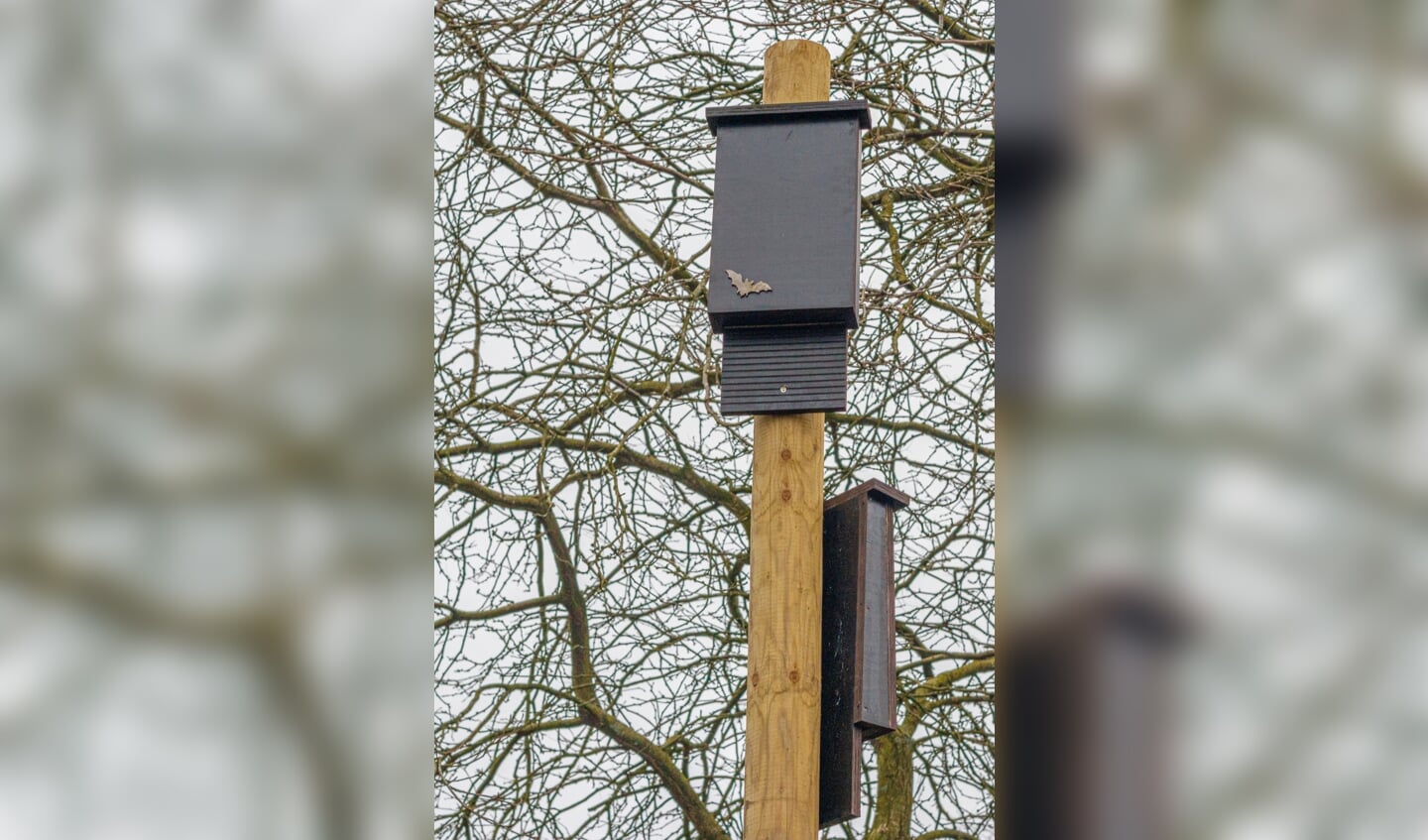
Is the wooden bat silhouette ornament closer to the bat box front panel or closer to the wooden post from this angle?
the bat box front panel

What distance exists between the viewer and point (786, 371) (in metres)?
2.09

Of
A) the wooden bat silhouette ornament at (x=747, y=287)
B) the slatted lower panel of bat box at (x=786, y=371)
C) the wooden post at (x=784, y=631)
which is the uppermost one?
the wooden bat silhouette ornament at (x=747, y=287)

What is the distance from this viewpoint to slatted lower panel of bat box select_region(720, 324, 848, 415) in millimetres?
2068
